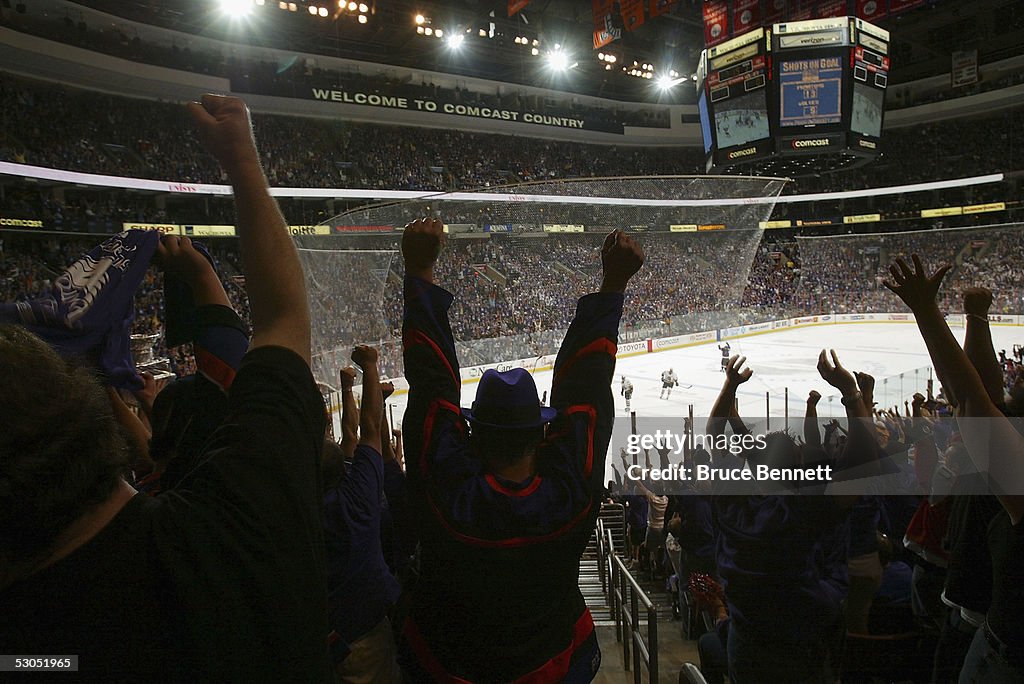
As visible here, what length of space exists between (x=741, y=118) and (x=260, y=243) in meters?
14.4

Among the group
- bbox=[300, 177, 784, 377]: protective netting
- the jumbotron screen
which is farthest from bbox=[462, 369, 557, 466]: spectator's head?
the jumbotron screen

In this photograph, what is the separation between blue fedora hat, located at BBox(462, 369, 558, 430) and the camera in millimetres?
1678

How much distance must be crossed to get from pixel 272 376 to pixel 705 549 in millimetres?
3027

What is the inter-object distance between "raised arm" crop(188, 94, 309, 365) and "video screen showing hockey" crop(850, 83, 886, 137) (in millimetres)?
14634

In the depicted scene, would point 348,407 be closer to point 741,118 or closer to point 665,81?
point 741,118

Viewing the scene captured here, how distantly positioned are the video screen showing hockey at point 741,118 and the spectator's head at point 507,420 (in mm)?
13205

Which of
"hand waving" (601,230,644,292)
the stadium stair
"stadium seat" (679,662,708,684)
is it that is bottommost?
the stadium stair

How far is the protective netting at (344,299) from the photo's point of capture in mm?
7039

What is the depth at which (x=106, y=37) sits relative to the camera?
71.7 ft

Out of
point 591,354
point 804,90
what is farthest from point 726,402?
point 804,90

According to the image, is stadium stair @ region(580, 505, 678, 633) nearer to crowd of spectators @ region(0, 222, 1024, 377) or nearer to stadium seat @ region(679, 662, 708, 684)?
stadium seat @ region(679, 662, 708, 684)

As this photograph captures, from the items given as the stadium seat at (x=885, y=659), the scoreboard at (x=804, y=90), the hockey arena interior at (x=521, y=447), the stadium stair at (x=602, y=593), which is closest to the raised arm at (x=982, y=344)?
the hockey arena interior at (x=521, y=447)

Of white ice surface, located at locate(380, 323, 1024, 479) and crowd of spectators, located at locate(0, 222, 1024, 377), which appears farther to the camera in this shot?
white ice surface, located at locate(380, 323, 1024, 479)

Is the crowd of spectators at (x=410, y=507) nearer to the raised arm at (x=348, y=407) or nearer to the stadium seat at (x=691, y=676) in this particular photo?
the raised arm at (x=348, y=407)
